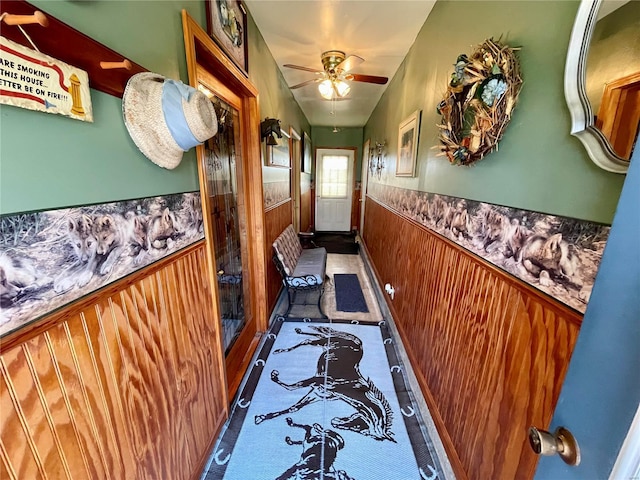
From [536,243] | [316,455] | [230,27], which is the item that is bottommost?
[316,455]

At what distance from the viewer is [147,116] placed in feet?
2.62

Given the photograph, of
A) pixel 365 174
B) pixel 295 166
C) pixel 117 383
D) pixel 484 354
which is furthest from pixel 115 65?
pixel 365 174

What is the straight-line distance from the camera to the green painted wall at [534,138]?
700mm

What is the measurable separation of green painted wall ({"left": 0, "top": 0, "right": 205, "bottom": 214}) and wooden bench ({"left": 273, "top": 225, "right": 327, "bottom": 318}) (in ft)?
5.66

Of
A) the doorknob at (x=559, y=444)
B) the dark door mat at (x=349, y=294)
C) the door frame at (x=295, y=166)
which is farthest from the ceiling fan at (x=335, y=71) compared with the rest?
the doorknob at (x=559, y=444)

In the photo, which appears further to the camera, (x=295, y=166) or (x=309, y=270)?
(x=295, y=166)

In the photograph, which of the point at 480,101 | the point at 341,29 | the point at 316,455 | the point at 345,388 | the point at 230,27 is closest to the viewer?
the point at 480,101

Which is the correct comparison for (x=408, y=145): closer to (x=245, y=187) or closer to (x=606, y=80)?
(x=245, y=187)

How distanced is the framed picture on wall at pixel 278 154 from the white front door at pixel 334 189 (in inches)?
121

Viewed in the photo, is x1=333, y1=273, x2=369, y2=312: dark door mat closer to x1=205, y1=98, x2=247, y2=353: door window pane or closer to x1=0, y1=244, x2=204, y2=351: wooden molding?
x1=205, y1=98, x2=247, y2=353: door window pane

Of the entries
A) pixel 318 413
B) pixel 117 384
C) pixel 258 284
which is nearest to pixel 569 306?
pixel 117 384

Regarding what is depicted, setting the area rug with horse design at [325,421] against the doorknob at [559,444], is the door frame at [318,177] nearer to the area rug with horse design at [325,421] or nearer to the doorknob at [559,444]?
the area rug with horse design at [325,421]

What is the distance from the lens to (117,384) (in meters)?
0.77

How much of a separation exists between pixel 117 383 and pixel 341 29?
2.60 metres
